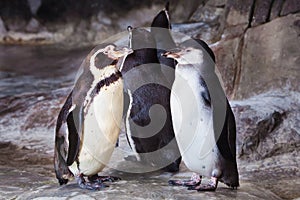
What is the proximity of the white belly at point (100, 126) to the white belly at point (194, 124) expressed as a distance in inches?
10.6

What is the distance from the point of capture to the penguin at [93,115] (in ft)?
9.29

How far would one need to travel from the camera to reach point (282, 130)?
4340 mm

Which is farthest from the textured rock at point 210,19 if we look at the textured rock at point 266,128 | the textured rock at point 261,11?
the textured rock at point 266,128

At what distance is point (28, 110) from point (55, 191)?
8.59 feet

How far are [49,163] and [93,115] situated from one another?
4.82ft

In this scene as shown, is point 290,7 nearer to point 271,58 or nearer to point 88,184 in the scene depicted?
point 271,58

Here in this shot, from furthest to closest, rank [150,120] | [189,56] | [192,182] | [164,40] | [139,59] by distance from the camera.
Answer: [164,40]
[139,59]
[150,120]
[192,182]
[189,56]

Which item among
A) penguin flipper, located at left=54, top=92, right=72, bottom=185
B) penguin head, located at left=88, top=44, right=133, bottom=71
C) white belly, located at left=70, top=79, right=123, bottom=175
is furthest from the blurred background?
penguin head, located at left=88, top=44, right=133, bottom=71

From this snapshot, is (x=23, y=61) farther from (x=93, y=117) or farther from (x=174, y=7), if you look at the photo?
(x=93, y=117)

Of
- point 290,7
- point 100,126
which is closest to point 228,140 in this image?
point 100,126

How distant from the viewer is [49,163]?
4.20 m

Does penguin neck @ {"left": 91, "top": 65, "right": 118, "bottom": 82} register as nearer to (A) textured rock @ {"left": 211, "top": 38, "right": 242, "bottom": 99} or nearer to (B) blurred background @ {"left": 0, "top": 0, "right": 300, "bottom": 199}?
(B) blurred background @ {"left": 0, "top": 0, "right": 300, "bottom": 199}

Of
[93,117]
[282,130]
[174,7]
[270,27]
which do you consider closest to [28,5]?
[174,7]

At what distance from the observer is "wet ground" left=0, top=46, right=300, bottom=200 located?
282 cm
